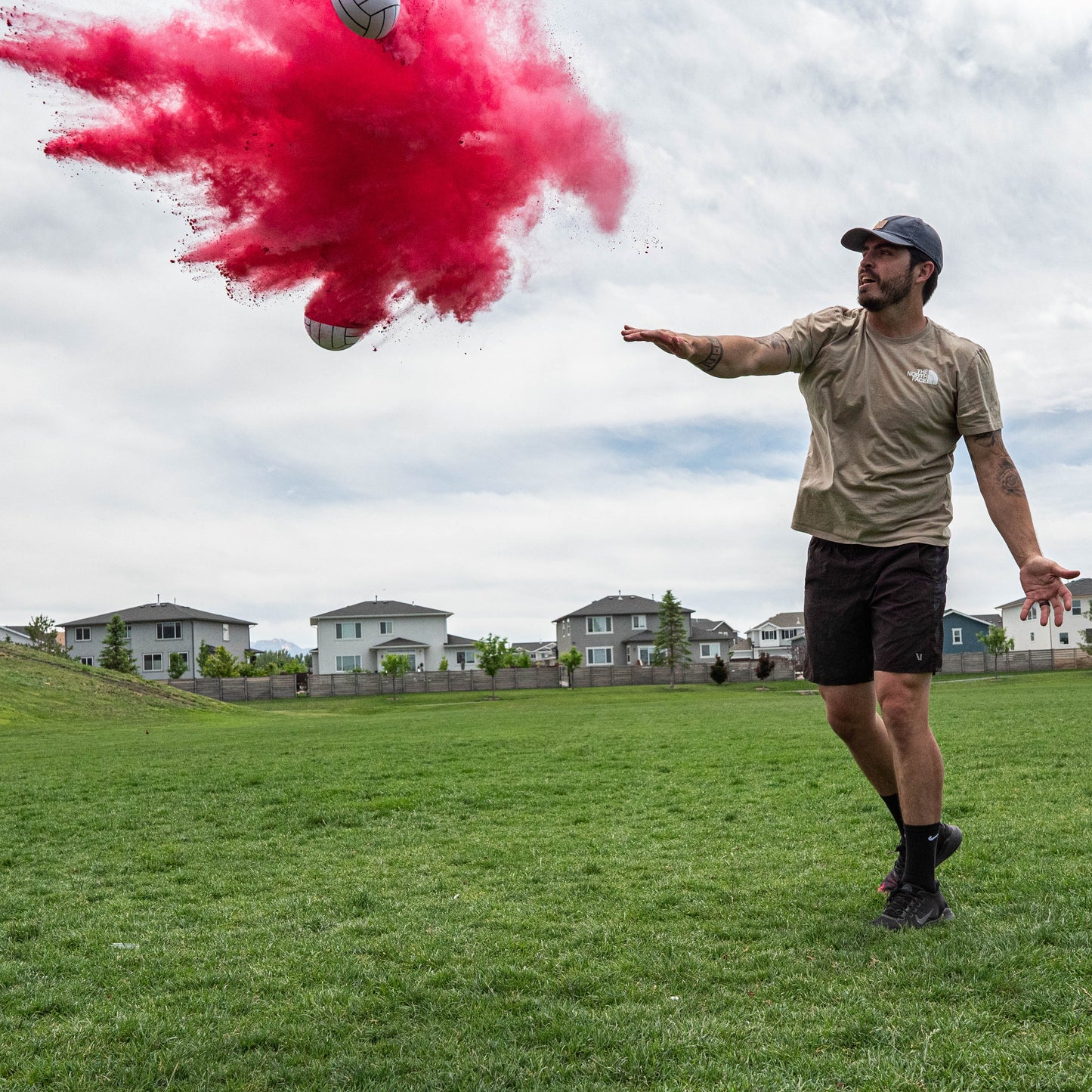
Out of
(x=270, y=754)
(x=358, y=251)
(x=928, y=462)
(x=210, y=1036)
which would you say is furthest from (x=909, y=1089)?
(x=270, y=754)

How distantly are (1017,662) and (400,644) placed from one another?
1653 inches

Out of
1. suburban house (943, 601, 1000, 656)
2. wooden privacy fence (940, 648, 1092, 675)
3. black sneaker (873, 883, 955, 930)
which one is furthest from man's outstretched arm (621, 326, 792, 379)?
suburban house (943, 601, 1000, 656)

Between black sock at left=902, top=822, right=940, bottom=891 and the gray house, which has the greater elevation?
the gray house

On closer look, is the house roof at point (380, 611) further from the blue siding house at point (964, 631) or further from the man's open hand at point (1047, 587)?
the man's open hand at point (1047, 587)

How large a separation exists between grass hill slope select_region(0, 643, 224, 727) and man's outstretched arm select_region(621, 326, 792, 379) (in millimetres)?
28329

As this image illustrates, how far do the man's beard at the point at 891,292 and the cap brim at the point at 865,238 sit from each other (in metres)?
0.14

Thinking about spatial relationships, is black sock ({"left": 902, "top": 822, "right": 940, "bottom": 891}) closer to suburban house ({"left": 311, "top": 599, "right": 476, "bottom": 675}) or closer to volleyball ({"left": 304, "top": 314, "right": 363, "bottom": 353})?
volleyball ({"left": 304, "top": 314, "right": 363, "bottom": 353})

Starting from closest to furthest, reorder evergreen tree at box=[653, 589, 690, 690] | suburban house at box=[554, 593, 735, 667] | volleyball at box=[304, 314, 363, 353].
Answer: volleyball at box=[304, 314, 363, 353], evergreen tree at box=[653, 589, 690, 690], suburban house at box=[554, 593, 735, 667]

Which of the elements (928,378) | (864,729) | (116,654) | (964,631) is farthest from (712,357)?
(964,631)

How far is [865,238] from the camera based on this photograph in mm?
4309

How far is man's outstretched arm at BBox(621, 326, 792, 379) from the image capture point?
3957mm

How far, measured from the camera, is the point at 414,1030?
9.87 ft

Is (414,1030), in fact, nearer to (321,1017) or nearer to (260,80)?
(321,1017)

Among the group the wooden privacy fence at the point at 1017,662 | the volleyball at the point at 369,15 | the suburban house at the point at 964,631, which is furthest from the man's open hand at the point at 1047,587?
the suburban house at the point at 964,631
